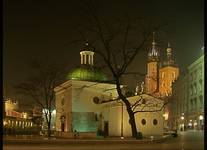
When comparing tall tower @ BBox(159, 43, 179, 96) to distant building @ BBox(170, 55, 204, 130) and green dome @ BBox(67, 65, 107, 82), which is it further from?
green dome @ BBox(67, 65, 107, 82)

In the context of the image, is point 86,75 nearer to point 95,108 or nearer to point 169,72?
point 95,108

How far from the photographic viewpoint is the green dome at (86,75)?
66.2 m

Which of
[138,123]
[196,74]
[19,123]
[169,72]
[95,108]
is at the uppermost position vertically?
[169,72]

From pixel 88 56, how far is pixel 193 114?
48347mm

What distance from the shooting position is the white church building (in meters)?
61.1

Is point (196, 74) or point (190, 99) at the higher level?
point (196, 74)

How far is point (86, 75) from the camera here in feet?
219

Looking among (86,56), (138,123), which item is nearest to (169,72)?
(86,56)

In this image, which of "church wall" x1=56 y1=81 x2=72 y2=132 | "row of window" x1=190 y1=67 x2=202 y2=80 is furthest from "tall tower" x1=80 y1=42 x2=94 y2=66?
"row of window" x1=190 y1=67 x2=202 y2=80

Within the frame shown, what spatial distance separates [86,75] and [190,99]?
5656cm

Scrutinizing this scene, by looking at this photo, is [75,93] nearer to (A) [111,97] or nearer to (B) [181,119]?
(A) [111,97]

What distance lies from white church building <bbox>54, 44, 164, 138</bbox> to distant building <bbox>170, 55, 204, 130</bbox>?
3110cm

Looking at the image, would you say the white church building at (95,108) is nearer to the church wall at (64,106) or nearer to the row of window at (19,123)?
the church wall at (64,106)

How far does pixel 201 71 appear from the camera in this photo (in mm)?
106250
